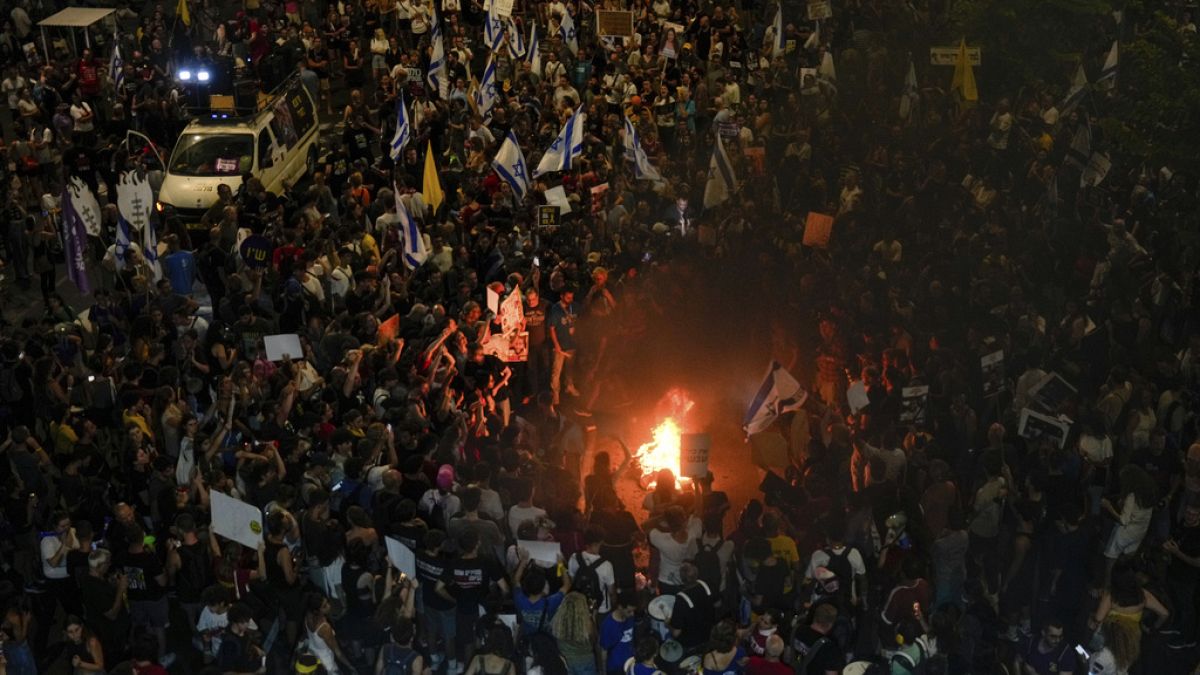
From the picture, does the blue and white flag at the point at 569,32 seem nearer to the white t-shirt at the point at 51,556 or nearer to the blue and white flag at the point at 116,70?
the blue and white flag at the point at 116,70

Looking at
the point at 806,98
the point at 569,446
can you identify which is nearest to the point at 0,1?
the point at 806,98

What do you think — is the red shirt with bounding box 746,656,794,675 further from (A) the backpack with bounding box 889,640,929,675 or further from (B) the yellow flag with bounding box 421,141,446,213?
(B) the yellow flag with bounding box 421,141,446,213

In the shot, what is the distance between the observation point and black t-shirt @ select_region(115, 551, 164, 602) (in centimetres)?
1233

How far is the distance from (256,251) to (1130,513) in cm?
1060

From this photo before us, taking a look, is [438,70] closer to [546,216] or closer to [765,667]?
[546,216]

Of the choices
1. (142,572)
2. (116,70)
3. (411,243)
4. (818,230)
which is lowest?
(116,70)

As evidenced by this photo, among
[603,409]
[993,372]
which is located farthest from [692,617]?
[603,409]

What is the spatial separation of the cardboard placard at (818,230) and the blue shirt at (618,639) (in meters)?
9.31

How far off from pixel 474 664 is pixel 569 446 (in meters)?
3.98

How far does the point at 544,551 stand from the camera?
472 inches

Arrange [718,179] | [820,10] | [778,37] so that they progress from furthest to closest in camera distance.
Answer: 1. [820,10]
2. [778,37]
3. [718,179]

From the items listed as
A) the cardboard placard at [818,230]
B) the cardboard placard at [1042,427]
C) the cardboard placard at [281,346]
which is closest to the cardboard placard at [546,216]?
the cardboard placard at [818,230]

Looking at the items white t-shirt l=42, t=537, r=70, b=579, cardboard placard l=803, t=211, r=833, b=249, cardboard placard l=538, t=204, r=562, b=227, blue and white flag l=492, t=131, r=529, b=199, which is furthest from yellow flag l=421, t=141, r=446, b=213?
white t-shirt l=42, t=537, r=70, b=579

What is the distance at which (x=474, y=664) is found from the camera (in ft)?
36.7
